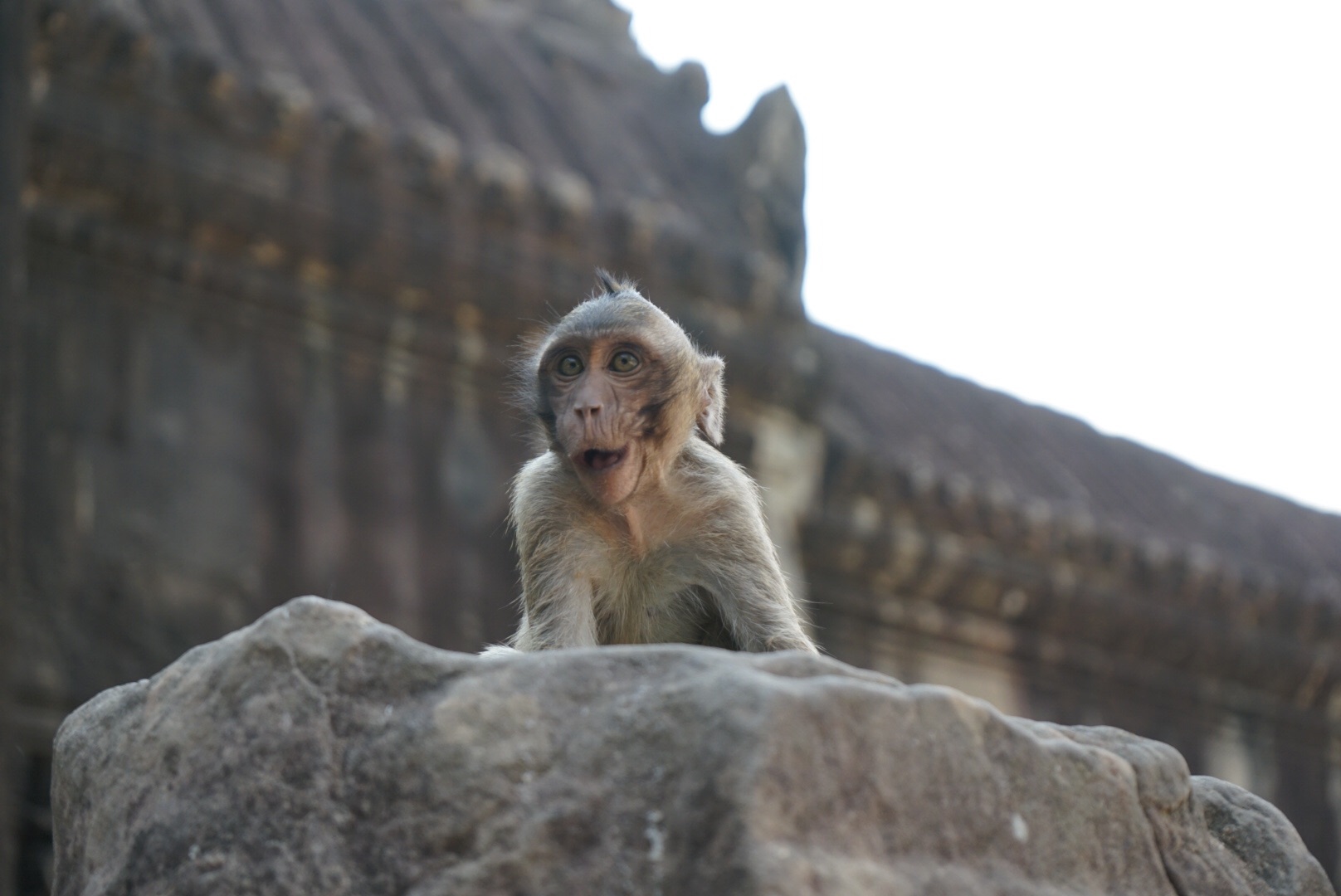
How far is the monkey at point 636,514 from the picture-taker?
362 centimetres

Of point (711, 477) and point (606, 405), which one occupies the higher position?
point (606, 405)

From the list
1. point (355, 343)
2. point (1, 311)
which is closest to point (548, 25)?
point (355, 343)

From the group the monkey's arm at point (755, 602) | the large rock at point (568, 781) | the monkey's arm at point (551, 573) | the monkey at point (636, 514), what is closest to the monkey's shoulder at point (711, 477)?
the monkey at point (636, 514)

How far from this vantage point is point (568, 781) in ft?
7.51

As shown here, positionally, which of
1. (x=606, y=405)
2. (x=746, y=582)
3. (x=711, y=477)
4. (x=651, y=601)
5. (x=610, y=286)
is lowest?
(x=651, y=601)

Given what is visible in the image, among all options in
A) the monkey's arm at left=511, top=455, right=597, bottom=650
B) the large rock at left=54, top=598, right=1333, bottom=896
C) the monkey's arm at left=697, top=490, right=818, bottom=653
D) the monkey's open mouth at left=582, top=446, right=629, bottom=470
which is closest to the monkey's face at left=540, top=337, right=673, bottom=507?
the monkey's open mouth at left=582, top=446, right=629, bottom=470

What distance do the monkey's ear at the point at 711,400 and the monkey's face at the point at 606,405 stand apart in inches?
10.8

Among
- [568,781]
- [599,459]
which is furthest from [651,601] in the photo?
[568,781]

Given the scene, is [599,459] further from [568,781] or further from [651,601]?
[568,781]

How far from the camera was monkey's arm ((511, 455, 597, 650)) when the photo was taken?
3.71 metres

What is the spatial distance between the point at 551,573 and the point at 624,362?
0.47m

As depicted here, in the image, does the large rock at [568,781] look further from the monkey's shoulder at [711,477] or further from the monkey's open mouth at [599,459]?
the monkey's shoulder at [711,477]

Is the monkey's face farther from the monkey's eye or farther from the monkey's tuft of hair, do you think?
the monkey's tuft of hair

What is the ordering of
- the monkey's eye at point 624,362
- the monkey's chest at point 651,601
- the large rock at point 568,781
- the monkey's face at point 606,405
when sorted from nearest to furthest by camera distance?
1. the large rock at point 568,781
2. the monkey's face at point 606,405
3. the monkey's eye at point 624,362
4. the monkey's chest at point 651,601
